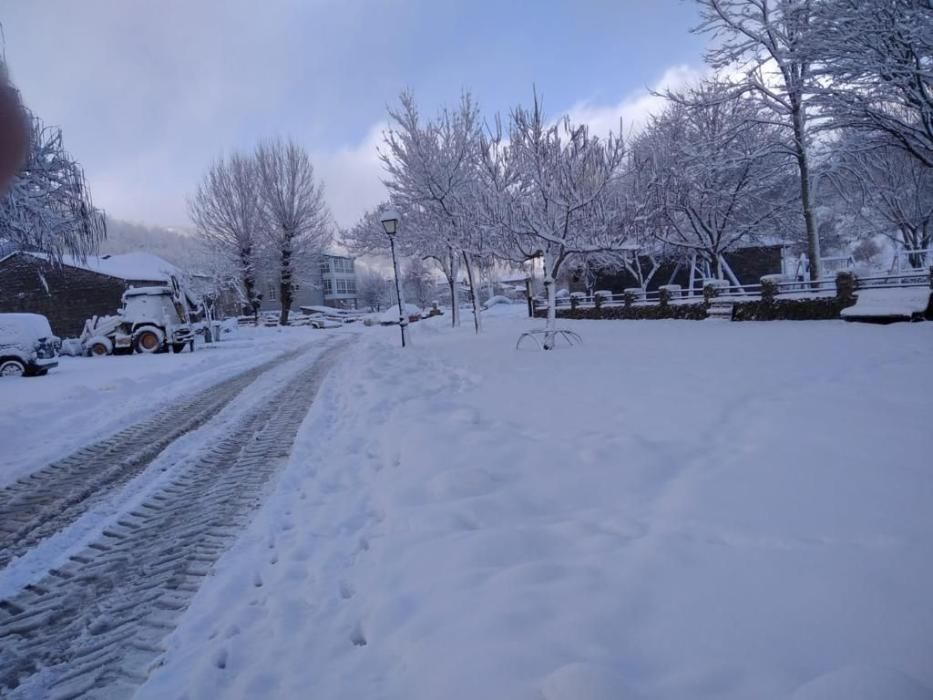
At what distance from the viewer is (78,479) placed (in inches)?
189

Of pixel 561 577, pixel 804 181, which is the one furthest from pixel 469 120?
pixel 561 577

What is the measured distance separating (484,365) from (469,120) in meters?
13.6

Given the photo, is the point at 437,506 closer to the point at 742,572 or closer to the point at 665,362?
the point at 742,572

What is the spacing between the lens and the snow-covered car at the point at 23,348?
13.8 metres

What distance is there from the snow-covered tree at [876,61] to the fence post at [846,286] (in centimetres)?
314

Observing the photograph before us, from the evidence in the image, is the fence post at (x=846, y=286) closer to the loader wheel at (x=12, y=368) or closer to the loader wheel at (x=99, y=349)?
the loader wheel at (x=12, y=368)

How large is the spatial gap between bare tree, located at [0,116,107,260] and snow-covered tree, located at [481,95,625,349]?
26.0 ft

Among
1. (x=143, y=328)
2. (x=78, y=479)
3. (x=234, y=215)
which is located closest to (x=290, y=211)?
(x=234, y=215)

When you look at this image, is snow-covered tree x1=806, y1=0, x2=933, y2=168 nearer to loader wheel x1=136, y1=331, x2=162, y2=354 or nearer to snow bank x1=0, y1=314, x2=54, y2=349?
snow bank x1=0, y1=314, x2=54, y2=349

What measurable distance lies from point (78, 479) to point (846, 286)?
17251 mm

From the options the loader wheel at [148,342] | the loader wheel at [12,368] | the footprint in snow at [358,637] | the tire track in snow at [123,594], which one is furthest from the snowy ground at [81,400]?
the footprint in snow at [358,637]

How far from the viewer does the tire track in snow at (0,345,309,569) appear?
372cm

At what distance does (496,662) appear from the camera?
6.22ft

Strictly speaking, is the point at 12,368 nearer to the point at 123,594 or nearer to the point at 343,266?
the point at 123,594
